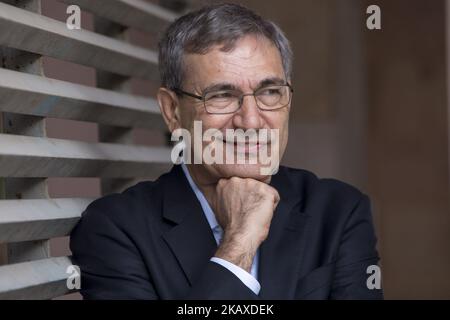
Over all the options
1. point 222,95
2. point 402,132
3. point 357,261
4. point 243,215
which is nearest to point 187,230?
point 243,215

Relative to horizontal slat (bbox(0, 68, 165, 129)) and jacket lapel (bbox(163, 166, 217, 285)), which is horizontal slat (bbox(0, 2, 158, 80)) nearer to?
horizontal slat (bbox(0, 68, 165, 129))

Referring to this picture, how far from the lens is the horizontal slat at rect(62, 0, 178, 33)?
2588 mm

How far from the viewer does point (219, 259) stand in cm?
216

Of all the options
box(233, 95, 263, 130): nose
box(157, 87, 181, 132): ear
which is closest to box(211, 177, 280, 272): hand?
box(233, 95, 263, 130): nose

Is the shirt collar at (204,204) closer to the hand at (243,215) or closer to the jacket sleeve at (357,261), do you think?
the hand at (243,215)

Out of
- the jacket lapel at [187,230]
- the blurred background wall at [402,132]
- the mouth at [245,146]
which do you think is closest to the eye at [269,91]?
the mouth at [245,146]

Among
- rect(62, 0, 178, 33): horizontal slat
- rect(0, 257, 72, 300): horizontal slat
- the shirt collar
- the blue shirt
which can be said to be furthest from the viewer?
rect(62, 0, 178, 33): horizontal slat

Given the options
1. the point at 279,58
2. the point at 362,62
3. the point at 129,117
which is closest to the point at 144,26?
the point at 129,117

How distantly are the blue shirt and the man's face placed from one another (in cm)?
11

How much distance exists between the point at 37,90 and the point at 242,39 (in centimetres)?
56

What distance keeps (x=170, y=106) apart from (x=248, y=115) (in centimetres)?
32

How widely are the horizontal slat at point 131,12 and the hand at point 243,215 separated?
69 centimetres

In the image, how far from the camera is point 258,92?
2.30 metres
